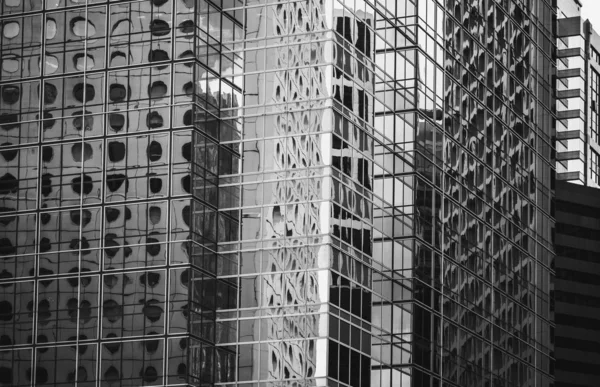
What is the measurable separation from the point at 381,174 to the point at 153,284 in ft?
51.1

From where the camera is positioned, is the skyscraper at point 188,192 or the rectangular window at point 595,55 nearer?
the skyscraper at point 188,192

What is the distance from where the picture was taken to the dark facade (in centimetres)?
14588

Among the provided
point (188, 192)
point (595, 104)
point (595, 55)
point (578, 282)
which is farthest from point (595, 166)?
point (188, 192)

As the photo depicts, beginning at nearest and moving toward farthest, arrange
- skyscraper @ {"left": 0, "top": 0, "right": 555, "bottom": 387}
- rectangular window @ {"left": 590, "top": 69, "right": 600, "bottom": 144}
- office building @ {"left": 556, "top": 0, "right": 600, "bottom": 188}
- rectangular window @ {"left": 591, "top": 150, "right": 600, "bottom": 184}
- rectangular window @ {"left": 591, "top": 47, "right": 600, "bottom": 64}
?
skyscraper @ {"left": 0, "top": 0, "right": 555, "bottom": 387} → office building @ {"left": 556, "top": 0, "right": 600, "bottom": 188} → rectangular window @ {"left": 591, "top": 150, "right": 600, "bottom": 184} → rectangular window @ {"left": 590, "top": 69, "right": 600, "bottom": 144} → rectangular window @ {"left": 591, "top": 47, "right": 600, "bottom": 64}

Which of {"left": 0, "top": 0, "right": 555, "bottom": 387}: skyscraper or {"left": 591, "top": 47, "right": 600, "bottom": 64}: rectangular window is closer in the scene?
{"left": 0, "top": 0, "right": 555, "bottom": 387}: skyscraper

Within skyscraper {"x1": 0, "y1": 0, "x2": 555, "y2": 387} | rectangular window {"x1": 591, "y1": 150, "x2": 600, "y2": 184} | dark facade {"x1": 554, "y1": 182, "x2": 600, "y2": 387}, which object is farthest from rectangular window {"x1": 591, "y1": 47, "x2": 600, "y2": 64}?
skyscraper {"x1": 0, "y1": 0, "x2": 555, "y2": 387}

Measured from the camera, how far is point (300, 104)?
2756 inches

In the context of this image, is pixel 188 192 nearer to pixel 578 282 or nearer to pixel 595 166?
pixel 578 282

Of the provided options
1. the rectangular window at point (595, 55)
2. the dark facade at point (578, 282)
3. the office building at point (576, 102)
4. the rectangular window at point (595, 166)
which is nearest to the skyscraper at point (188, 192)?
the dark facade at point (578, 282)

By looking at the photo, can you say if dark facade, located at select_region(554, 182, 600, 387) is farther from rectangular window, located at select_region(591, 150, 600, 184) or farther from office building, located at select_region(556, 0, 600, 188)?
rectangular window, located at select_region(591, 150, 600, 184)

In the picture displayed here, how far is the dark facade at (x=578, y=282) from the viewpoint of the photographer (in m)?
146

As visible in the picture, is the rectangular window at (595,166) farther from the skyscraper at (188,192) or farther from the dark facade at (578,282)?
the skyscraper at (188,192)

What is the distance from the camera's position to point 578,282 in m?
150

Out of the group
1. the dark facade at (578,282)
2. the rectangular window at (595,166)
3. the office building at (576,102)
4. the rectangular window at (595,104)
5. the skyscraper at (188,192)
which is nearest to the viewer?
the skyscraper at (188,192)
